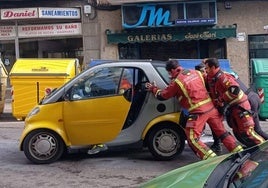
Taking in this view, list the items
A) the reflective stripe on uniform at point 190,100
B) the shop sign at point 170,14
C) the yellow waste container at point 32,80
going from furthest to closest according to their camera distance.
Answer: the shop sign at point 170,14 < the yellow waste container at point 32,80 < the reflective stripe on uniform at point 190,100

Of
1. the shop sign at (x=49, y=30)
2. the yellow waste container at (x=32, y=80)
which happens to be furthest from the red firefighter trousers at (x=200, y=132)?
the shop sign at (x=49, y=30)

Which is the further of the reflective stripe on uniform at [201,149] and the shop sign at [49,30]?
the shop sign at [49,30]

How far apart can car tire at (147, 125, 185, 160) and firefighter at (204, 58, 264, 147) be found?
0.83 m

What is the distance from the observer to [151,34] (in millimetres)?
18406

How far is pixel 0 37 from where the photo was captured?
61.4ft

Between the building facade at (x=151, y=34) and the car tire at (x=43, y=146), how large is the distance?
1084 cm

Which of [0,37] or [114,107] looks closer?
[114,107]

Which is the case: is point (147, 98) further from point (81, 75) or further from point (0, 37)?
point (0, 37)

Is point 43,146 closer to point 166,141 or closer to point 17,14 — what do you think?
point 166,141

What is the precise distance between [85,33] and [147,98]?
37.4 feet

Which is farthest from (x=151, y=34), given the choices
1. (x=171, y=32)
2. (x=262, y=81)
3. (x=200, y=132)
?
(x=200, y=132)

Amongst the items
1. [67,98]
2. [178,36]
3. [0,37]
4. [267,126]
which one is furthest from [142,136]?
[0,37]

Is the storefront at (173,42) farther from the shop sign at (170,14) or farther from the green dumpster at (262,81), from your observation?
the green dumpster at (262,81)

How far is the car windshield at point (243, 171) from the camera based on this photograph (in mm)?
2955
